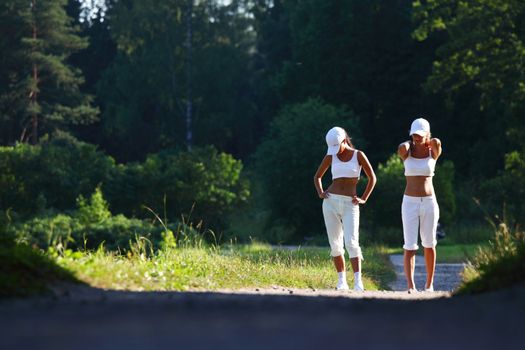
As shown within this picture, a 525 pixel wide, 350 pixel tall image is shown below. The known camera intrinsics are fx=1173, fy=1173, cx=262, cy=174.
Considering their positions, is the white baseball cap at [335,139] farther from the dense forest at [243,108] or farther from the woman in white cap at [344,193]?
the dense forest at [243,108]

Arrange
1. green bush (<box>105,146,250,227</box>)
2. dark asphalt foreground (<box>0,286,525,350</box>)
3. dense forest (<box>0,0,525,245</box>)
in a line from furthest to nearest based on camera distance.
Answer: green bush (<box>105,146,250,227</box>), dense forest (<box>0,0,525,245</box>), dark asphalt foreground (<box>0,286,525,350</box>)

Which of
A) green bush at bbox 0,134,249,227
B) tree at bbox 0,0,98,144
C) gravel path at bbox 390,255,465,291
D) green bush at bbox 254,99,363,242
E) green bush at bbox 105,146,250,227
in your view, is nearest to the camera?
gravel path at bbox 390,255,465,291

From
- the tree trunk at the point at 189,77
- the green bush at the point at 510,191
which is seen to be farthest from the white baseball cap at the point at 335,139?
the tree trunk at the point at 189,77

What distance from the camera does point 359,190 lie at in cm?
3653

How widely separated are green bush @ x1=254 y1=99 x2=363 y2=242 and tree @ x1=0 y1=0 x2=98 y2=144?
16.3 metres

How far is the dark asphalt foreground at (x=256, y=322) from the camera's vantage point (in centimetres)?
611

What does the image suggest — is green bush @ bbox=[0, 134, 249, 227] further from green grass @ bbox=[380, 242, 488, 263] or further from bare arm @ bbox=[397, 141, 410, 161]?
bare arm @ bbox=[397, 141, 410, 161]

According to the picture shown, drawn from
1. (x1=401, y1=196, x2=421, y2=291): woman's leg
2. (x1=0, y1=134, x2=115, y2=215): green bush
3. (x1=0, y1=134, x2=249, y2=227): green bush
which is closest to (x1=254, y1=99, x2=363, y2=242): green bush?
(x1=0, y1=134, x2=249, y2=227): green bush

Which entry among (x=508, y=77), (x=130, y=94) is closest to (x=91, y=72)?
(x=130, y=94)

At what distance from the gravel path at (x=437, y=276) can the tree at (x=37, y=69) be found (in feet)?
105

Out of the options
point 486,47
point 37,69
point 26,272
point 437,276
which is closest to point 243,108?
point 37,69

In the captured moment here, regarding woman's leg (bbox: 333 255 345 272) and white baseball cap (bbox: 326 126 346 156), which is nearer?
white baseball cap (bbox: 326 126 346 156)

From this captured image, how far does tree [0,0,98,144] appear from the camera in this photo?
54.3 m

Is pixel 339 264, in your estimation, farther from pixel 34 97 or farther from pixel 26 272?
pixel 34 97
